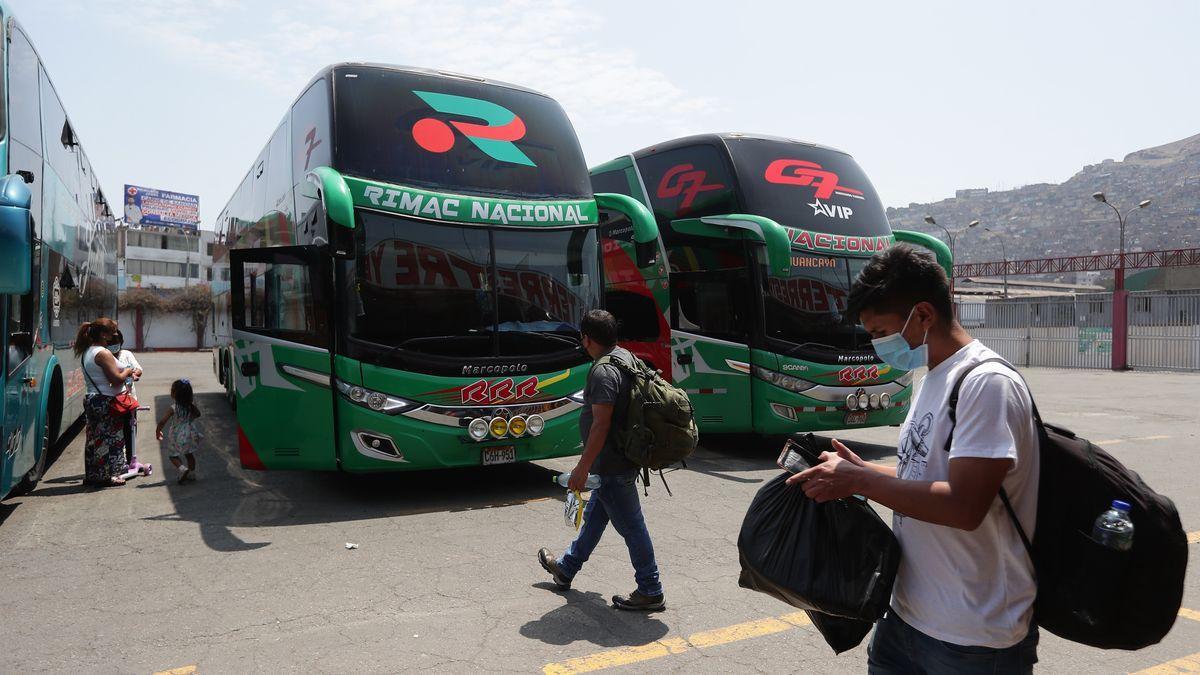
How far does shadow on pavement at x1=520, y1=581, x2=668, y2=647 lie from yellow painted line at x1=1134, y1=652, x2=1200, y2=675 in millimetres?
2224

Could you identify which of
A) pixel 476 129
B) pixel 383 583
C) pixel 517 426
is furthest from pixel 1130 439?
pixel 383 583

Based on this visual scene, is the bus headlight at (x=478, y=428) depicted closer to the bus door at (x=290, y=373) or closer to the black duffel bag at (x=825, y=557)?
the bus door at (x=290, y=373)

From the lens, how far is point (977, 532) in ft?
6.62

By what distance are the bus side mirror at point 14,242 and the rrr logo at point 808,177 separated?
24.1 ft

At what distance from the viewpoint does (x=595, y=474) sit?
4.59 m

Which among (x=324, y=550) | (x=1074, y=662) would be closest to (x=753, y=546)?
(x=1074, y=662)

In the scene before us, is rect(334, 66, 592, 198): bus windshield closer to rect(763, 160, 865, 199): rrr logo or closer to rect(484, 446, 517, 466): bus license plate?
rect(484, 446, 517, 466): bus license plate

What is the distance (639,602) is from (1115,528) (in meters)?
3.02

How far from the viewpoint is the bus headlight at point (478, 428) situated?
707 cm

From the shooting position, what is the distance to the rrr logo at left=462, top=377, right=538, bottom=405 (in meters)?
7.09

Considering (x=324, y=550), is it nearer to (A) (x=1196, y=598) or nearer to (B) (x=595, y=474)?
(B) (x=595, y=474)

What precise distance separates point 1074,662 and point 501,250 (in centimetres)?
510

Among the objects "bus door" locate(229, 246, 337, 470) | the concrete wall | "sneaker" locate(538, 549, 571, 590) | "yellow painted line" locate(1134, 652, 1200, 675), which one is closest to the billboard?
the concrete wall

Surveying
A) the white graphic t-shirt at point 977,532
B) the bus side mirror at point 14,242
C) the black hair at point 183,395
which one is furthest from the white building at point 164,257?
the white graphic t-shirt at point 977,532
